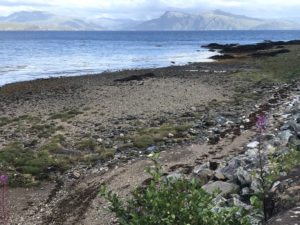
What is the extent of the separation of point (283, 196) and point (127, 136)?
11737mm

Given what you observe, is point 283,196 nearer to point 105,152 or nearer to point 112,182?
point 112,182

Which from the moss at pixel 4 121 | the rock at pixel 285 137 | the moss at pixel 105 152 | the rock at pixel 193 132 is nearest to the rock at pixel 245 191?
the rock at pixel 285 137

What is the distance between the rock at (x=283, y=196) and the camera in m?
3.83

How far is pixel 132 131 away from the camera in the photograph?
16.4m

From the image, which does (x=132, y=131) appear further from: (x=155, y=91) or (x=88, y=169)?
(x=155, y=91)

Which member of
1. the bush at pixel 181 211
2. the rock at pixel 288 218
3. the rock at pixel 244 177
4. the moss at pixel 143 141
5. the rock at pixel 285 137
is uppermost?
the rock at pixel 288 218

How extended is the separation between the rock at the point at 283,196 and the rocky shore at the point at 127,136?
0.12 m

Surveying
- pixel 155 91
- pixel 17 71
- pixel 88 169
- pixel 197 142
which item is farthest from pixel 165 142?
pixel 17 71

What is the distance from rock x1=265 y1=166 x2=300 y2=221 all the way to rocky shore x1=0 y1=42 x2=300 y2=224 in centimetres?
12

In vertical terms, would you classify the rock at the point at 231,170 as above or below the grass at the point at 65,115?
above

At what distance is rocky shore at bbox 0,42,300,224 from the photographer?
9.22 meters

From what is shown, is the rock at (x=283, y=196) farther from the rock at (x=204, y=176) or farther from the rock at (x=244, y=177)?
the rock at (x=204, y=176)

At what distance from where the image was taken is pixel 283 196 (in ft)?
13.1

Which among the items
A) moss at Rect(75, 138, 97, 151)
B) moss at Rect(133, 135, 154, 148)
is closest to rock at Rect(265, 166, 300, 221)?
moss at Rect(133, 135, 154, 148)
